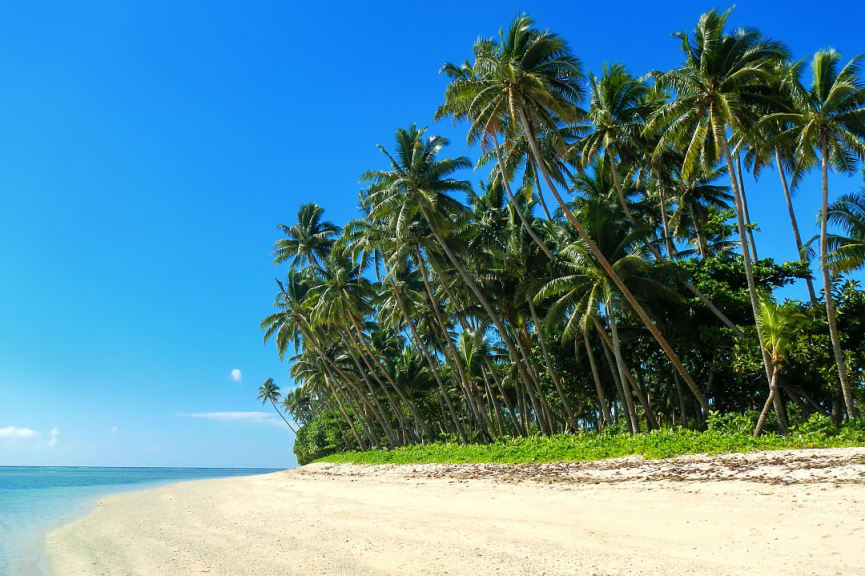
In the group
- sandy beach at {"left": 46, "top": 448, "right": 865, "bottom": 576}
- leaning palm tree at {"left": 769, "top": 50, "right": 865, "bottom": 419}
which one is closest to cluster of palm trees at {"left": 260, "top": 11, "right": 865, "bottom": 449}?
leaning palm tree at {"left": 769, "top": 50, "right": 865, "bottom": 419}

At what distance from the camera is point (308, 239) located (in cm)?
3397

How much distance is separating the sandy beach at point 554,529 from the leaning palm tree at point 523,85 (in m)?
8.83

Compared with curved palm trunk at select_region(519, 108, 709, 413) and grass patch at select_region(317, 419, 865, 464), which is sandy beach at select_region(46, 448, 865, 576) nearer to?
grass patch at select_region(317, 419, 865, 464)

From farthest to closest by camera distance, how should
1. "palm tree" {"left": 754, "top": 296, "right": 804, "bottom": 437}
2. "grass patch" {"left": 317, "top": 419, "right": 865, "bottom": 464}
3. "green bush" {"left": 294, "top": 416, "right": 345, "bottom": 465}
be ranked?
1. "green bush" {"left": 294, "top": 416, "right": 345, "bottom": 465}
2. "palm tree" {"left": 754, "top": 296, "right": 804, "bottom": 437}
3. "grass patch" {"left": 317, "top": 419, "right": 865, "bottom": 464}

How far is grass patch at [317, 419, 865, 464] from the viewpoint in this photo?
1278 centimetres

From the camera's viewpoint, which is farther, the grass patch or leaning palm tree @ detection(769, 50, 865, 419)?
leaning palm tree @ detection(769, 50, 865, 419)

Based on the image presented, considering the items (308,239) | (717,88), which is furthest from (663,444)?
(308,239)

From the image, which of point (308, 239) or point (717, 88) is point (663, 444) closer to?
point (717, 88)

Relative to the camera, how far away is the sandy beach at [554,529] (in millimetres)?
5691

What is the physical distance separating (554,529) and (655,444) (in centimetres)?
883

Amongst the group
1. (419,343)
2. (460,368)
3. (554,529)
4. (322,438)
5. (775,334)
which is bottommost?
(322,438)

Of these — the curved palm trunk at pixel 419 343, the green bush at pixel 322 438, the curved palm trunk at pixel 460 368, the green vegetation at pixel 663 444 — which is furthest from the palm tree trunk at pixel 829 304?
the green bush at pixel 322 438

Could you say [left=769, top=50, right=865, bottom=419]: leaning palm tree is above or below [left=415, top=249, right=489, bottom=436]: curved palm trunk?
above

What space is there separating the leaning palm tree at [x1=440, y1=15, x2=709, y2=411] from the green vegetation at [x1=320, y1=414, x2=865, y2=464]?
2.95 metres
